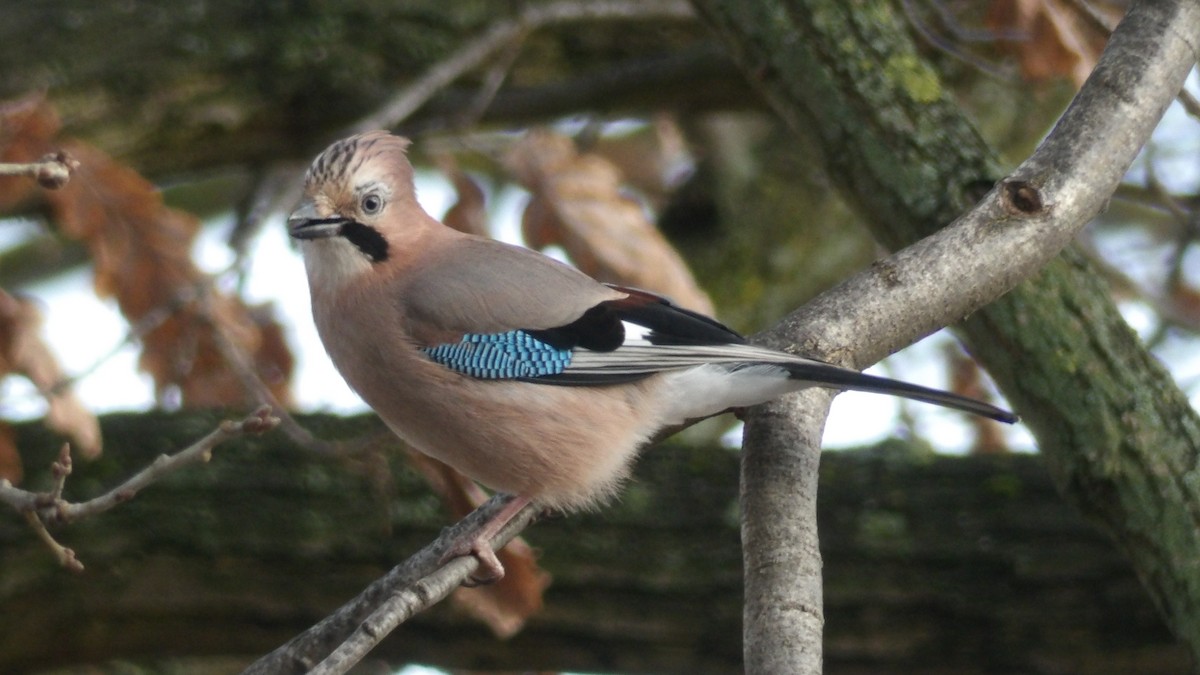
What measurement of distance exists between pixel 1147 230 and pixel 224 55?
4612 mm

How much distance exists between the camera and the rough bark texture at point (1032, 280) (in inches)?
130

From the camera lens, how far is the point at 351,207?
11.8 ft

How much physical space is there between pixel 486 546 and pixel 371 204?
100cm

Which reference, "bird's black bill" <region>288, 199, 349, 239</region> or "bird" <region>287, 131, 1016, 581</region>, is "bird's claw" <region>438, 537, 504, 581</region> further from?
"bird's black bill" <region>288, 199, 349, 239</region>

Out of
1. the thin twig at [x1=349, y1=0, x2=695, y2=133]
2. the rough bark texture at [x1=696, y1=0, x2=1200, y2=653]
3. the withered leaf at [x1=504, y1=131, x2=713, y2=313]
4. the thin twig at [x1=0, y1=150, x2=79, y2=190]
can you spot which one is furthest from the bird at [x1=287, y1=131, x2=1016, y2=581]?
the thin twig at [x1=0, y1=150, x2=79, y2=190]

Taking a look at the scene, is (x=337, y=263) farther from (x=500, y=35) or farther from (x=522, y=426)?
(x=500, y=35)

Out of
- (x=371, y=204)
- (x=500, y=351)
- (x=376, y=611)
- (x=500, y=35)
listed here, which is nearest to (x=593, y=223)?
(x=500, y=35)

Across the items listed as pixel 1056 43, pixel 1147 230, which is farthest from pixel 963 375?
pixel 1056 43

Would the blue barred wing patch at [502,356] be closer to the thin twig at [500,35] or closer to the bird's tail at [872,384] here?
the bird's tail at [872,384]

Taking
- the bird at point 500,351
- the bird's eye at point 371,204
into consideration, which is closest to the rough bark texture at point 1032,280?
the bird at point 500,351

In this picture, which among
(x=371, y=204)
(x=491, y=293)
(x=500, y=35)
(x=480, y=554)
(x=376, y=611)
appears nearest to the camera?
(x=376, y=611)

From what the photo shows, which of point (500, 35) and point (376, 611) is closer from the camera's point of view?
point (376, 611)

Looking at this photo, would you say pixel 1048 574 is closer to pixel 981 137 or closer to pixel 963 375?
pixel 981 137

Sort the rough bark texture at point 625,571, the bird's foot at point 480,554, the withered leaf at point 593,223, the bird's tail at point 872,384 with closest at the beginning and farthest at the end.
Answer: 1. the bird's tail at point 872,384
2. the bird's foot at point 480,554
3. the rough bark texture at point 625,571
4. the withered leaf at point 593,223
